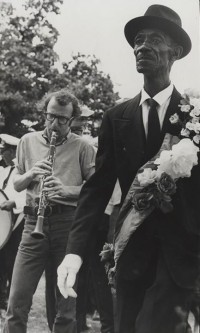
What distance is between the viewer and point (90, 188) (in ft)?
9.62

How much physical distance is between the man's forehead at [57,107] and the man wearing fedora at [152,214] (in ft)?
5.31

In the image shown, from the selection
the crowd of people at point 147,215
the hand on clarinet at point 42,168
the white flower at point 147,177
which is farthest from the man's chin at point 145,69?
the hand on clarinet at point 42,168

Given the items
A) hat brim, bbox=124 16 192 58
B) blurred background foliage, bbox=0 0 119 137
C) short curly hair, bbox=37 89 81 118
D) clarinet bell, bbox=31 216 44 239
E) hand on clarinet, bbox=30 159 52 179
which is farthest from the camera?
blurred background foliage, bbox=0 0 119 137

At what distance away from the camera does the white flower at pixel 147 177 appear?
2725mm

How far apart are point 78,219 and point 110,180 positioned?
9.6 inches

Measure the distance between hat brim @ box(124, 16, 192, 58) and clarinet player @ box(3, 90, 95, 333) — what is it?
5.16ft

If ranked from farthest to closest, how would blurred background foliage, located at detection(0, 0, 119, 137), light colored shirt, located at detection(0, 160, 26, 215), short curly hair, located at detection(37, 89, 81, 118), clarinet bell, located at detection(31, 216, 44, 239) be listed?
blurred background foliage, located at detection(0, 0, 119, 137) → light colored shirt, located at detection(0, 160, 26, 215) → short curly hair, located at detection(37, 89, 81, 118) → clarinet bell, located at detection(31, 216, 44, 239)

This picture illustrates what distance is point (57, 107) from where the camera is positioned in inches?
183

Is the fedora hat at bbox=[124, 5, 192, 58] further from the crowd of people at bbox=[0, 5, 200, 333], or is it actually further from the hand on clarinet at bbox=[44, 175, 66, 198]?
the hand on clarinet at bbox=[44, 175, 66, 198]

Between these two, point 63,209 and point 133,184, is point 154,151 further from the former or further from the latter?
point 63,209

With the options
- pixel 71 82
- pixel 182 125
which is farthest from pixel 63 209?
pixel 71 82

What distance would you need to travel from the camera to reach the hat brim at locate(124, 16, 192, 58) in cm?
293

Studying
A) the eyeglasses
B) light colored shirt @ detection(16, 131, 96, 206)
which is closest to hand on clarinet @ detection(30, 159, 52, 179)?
light colored shirt @ detection(16, 131, 96, 206)

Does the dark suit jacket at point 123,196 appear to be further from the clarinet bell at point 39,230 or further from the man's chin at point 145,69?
the clarinet bell at point 39,230
